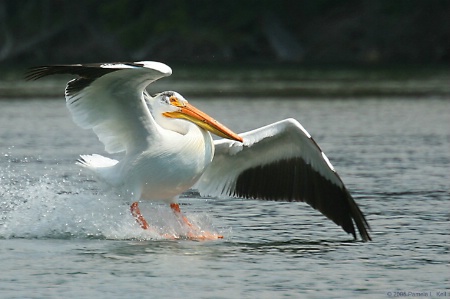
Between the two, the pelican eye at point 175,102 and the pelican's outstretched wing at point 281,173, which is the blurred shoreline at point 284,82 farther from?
the pelican eye at point 175,102

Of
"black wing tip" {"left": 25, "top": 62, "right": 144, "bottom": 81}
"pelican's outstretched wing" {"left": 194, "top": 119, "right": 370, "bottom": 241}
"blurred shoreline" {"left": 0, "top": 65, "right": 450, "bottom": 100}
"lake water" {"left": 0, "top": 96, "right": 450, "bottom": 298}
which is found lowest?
"lake water" {"left": 0, "top": 96, "right": 450, "bottom": 298}

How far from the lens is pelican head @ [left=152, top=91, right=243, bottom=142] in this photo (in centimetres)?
1078

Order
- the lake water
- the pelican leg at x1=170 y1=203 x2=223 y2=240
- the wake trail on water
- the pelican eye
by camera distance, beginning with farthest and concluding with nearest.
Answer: the pelican eye, the pelican leg at x1=170 y1=203 x2=223 y2=240, the wake trail on water, the lake water

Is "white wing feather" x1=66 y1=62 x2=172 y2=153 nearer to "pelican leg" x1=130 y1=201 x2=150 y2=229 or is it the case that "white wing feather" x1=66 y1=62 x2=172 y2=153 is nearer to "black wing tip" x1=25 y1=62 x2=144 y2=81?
"black wing tip" x1=25 y1=62 x2=144 y2=81

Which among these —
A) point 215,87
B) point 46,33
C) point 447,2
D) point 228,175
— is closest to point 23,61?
point 46,33

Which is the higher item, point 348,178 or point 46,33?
point 46,33

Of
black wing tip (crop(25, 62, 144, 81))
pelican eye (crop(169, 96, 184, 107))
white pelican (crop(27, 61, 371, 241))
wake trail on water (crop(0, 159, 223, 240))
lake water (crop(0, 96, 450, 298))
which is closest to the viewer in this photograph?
lake water (crop(0, 96, 450, 298))

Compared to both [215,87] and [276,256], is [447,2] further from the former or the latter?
[276,256]

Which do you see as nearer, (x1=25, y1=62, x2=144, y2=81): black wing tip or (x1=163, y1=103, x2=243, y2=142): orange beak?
(x1=25, y1=62, x2=144, y2=81): black wing tip

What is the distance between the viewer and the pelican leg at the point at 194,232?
1073 centimetres

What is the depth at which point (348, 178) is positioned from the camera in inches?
576

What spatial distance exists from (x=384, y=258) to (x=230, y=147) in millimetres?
2120

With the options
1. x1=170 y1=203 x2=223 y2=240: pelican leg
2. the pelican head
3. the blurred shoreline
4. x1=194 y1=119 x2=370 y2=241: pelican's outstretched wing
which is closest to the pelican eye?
the pelican head

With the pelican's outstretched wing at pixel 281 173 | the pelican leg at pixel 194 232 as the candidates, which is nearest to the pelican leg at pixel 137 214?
the pelican leg at pixel 194 232
